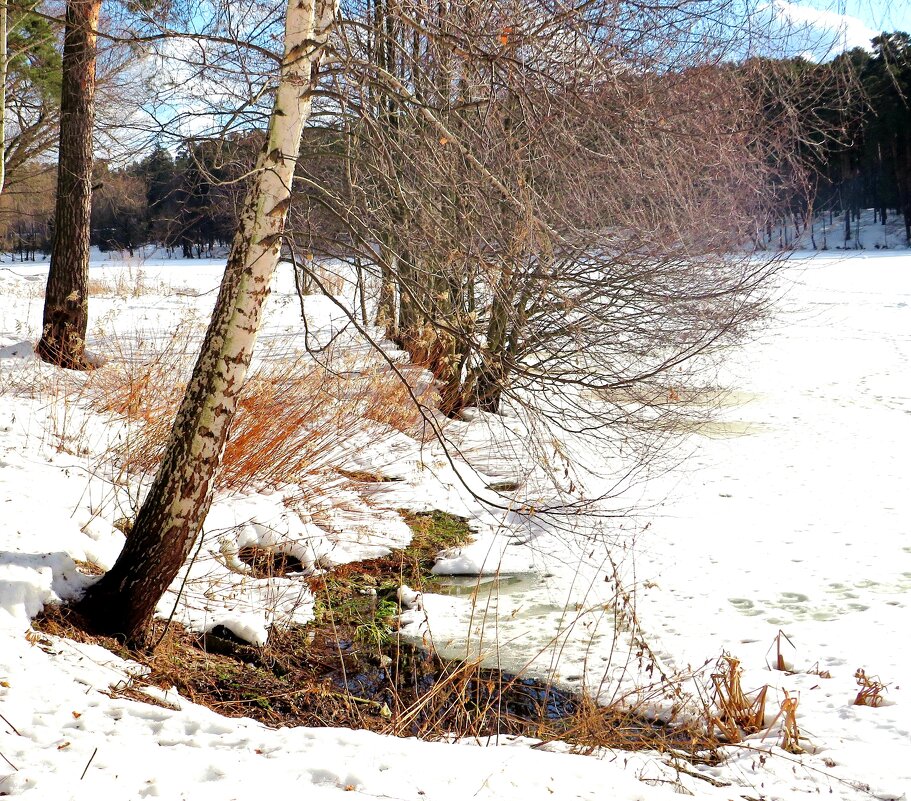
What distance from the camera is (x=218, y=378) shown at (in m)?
3.42

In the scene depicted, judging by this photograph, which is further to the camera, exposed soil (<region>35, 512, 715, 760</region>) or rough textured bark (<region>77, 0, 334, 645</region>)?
exposed soil (<region>35, 512, 715, 760</region>)

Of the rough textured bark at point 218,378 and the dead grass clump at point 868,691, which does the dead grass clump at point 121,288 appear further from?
the dead grass clump at point 868,691

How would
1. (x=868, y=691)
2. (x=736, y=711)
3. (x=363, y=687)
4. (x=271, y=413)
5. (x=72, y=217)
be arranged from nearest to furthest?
(x=736, y=711)
(x=868, y=691)
(x=363, y=687)
(x=271, y=413)
(x=72, y=217)

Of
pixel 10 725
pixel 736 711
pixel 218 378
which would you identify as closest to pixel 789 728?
pixel 736 711

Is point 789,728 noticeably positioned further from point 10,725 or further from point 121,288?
point 121,288

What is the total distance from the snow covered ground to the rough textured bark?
312mm

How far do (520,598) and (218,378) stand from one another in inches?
102

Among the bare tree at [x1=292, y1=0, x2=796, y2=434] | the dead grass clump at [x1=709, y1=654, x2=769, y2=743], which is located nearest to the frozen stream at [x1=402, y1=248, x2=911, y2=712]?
the dead grass clump at [x1=709, y1=654, x2=769, y2=743]

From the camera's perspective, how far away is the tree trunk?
796cm

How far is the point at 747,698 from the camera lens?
357 cm

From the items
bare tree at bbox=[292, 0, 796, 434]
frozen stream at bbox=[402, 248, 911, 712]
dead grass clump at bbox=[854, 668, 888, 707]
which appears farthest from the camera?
frozen stream at bbox=[402, 248, 911, 712]

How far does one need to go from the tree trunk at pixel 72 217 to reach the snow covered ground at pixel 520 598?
0.54m

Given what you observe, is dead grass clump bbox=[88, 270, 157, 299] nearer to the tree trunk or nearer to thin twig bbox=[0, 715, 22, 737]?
the tree trunk

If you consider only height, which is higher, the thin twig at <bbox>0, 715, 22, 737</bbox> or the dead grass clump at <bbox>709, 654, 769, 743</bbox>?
the thin twig at <bbox>0, 715, 22, 737</bbox>
